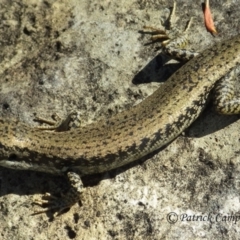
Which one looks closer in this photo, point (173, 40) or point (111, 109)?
point (111, 109)

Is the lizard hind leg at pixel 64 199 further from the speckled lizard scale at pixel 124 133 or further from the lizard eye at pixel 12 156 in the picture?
the lizard eye at pixel 12 156

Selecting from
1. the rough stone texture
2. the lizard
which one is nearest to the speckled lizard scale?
the lizard

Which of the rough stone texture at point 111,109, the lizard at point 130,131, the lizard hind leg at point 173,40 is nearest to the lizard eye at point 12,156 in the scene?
the lizard at point 130,131

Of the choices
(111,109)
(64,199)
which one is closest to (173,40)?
(111,109)

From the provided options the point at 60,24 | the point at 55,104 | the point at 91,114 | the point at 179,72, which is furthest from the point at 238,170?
the point at 60,24

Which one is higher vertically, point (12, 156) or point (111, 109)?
point (111, 109)

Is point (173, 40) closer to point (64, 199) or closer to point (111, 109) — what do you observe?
point (111, 109)

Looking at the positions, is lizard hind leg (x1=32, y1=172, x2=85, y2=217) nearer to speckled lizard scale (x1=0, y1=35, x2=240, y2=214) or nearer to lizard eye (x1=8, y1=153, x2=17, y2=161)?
speckled lizard scale (x1=0, y1=35, x2=240, y2=214)

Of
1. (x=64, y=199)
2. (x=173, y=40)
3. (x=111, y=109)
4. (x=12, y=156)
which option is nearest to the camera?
(x=12, y=156)
